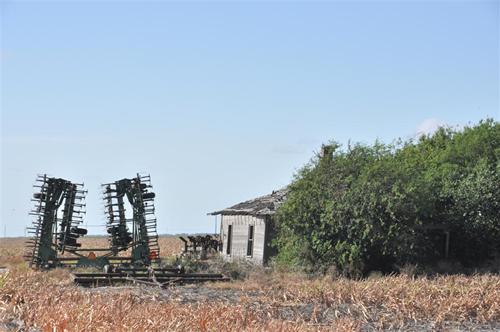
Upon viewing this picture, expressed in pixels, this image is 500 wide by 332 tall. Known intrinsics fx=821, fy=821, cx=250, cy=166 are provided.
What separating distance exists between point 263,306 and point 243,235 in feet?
65.1

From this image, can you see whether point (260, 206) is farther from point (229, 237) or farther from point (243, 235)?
point (229, 237)

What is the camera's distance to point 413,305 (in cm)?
2123

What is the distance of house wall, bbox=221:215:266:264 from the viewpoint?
3838 centimetres

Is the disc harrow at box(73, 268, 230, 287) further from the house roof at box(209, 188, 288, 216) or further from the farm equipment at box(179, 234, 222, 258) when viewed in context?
the farm equipment at box(179, 234, 222, 258)

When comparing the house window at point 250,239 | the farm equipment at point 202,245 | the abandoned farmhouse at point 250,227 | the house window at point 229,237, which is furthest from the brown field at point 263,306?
the farm equipment at point 202,245

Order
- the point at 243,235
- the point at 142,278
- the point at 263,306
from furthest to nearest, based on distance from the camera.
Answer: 1. the point at 243,235
2. the point at 142,278
3. the point at 263,306

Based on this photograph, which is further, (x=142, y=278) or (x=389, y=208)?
(x=389, y=208)

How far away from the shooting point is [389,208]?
30312 mm

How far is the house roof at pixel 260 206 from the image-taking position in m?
38.6

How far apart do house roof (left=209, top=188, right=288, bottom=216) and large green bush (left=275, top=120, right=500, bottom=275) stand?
3590mm

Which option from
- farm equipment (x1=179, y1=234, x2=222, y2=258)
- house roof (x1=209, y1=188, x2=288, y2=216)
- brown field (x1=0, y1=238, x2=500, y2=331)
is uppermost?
house roof (x1=209, y1=188, x2=288, y2=216)

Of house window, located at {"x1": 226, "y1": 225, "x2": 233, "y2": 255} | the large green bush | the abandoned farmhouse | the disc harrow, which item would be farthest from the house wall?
the disc harrow

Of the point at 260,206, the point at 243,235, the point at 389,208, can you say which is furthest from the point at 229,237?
the point at 389,208

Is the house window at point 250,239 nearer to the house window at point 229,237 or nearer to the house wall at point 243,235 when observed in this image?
the house wall at point 243,235
